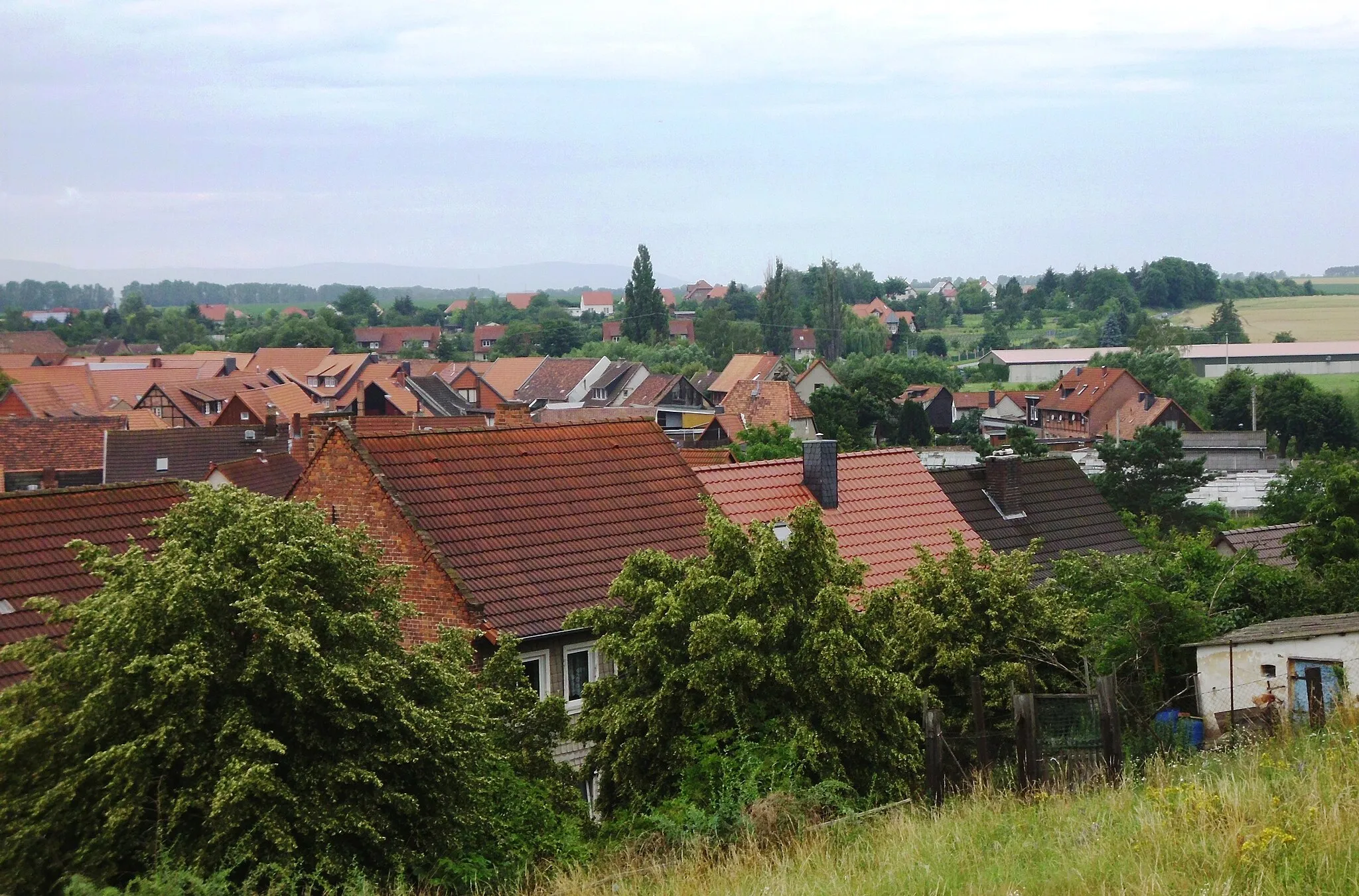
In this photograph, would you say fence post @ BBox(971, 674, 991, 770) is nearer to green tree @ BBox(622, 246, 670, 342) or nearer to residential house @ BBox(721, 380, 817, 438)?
residential house @ BBox(721, 380, 817, 438)

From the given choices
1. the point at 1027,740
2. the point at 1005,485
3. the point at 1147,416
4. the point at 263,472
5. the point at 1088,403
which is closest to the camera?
the point at 1027,740

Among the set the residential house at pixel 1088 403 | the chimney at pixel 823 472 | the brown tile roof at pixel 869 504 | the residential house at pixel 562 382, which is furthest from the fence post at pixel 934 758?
the residential house at pixel 562 382

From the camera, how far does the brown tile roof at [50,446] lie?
176 ft

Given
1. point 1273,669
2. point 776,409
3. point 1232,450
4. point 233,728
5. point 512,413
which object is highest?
point 512,413

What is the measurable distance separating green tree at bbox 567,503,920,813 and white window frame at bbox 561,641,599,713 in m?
4.41

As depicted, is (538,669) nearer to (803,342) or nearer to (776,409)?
(776,409)

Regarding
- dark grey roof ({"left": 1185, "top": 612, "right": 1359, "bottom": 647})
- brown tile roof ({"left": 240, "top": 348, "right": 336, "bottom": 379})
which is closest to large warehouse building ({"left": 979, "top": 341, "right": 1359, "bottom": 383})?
brown tile roof ({"left": 240, "top": 348, "right": 336, "bottom": 379})

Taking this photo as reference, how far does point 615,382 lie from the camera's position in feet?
364

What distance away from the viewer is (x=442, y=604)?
57.7ft

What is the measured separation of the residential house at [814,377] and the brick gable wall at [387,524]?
86.0 m

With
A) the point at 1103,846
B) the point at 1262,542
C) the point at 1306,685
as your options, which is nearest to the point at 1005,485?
the point at 1262,542

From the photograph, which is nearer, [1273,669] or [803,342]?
[1273,669]

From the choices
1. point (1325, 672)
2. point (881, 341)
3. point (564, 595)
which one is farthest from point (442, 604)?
point (881, 341)

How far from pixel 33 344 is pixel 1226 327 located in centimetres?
14701
